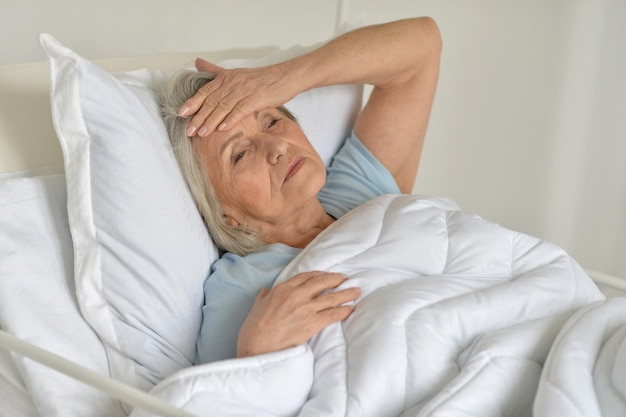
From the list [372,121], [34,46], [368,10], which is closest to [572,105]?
[368,10]

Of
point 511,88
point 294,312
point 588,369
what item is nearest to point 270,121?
point 294,312

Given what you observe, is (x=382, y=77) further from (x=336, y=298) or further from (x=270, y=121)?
(x=336, y=298)

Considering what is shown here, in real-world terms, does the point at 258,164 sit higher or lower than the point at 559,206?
higher

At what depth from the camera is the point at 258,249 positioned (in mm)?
1533

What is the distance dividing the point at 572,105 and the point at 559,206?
Result: 245 mm

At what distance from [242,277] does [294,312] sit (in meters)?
0.18

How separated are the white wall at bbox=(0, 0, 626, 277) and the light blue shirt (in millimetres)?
574

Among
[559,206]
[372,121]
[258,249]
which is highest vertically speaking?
[372,121]

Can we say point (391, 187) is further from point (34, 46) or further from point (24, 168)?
point (34, 46)

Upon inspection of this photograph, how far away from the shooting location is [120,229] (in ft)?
4.41

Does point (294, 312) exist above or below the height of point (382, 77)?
below

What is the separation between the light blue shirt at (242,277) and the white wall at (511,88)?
57 centimetres

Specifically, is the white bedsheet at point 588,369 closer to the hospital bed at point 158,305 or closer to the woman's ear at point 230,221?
the hospital bed at point 158,305

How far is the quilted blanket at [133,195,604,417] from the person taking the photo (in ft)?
3.78
